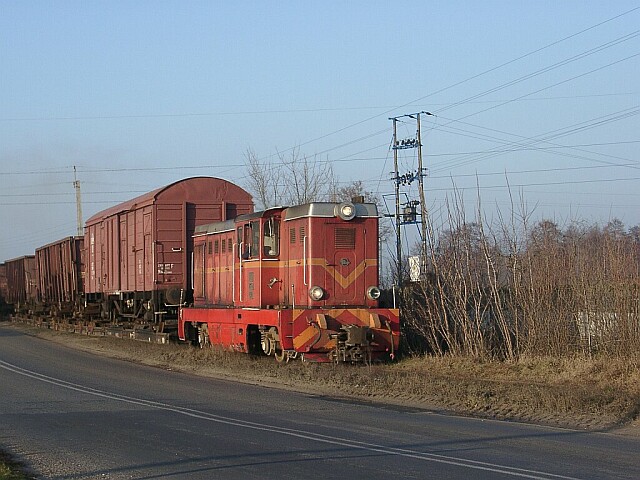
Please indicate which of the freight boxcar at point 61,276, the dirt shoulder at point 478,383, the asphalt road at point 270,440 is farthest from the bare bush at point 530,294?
the freight boxcar at point 61,276

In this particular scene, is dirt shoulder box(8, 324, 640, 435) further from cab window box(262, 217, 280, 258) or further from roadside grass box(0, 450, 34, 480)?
roadside grass box(0, 450, 34, 480)

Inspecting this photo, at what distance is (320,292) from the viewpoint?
762 inches

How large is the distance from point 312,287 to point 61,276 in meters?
25.4

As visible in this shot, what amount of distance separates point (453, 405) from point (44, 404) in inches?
264

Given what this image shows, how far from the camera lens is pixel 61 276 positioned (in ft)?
137

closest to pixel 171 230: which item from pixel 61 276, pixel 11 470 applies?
pixel 11 470

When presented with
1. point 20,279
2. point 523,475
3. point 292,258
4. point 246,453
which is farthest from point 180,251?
point 20,279

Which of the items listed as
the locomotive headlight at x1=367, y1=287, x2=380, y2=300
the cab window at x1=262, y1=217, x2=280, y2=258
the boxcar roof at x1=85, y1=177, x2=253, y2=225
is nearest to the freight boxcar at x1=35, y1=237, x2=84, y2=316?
the boxcar roof at x1=85, y1=177, x2=253, y2=225

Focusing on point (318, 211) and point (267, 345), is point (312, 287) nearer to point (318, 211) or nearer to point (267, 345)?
point (318, 211)

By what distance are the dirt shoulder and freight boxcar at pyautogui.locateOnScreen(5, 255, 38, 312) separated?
100 feet

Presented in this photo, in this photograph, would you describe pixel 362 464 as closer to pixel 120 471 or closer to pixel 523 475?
Result: pixel 523 475

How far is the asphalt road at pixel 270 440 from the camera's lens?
9000 millimetres

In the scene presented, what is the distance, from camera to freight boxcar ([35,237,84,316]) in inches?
1550

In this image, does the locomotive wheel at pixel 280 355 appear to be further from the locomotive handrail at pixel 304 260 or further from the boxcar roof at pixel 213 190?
the boxcar roof at pixel 213 190
